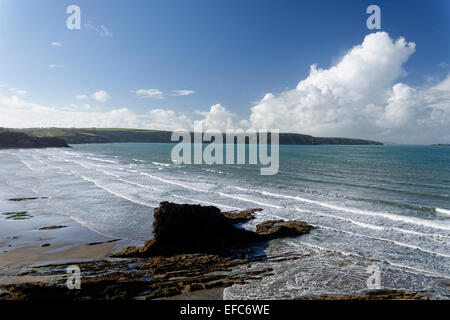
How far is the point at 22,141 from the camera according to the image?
138375 millimetres

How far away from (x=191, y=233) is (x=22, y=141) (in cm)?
16020

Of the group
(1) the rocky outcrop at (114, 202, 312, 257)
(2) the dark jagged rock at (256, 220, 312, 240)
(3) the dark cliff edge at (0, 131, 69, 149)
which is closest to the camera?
(1) the rocky outcrop at (114, 202, 312, 257)

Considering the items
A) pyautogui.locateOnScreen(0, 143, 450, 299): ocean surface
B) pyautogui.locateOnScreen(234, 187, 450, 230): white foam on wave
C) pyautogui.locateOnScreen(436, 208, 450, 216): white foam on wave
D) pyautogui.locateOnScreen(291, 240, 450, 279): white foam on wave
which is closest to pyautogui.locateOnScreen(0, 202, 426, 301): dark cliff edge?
pyautogui.locateOnScreen(0, 143, 450, 299): ocean surface

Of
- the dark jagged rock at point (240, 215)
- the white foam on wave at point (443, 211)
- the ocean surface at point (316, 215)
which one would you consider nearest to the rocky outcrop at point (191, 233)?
the ocean surface at point (316, 215)

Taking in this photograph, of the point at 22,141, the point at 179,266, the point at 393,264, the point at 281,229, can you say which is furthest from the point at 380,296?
the point at 22,141

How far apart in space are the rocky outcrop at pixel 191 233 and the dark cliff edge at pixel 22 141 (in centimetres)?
15475

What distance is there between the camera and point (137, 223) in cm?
2070

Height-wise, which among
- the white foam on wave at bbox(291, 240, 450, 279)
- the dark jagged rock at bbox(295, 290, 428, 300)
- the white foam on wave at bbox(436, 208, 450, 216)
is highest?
the white foam on wave at bbox(436, 208, 450, 216)

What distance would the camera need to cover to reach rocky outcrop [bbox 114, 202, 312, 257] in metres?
14.7

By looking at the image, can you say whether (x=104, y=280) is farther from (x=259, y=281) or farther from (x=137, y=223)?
(x=137, y=223)

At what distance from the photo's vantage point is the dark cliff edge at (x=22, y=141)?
132875mm

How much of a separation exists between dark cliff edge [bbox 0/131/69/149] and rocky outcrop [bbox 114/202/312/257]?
6092 inches
